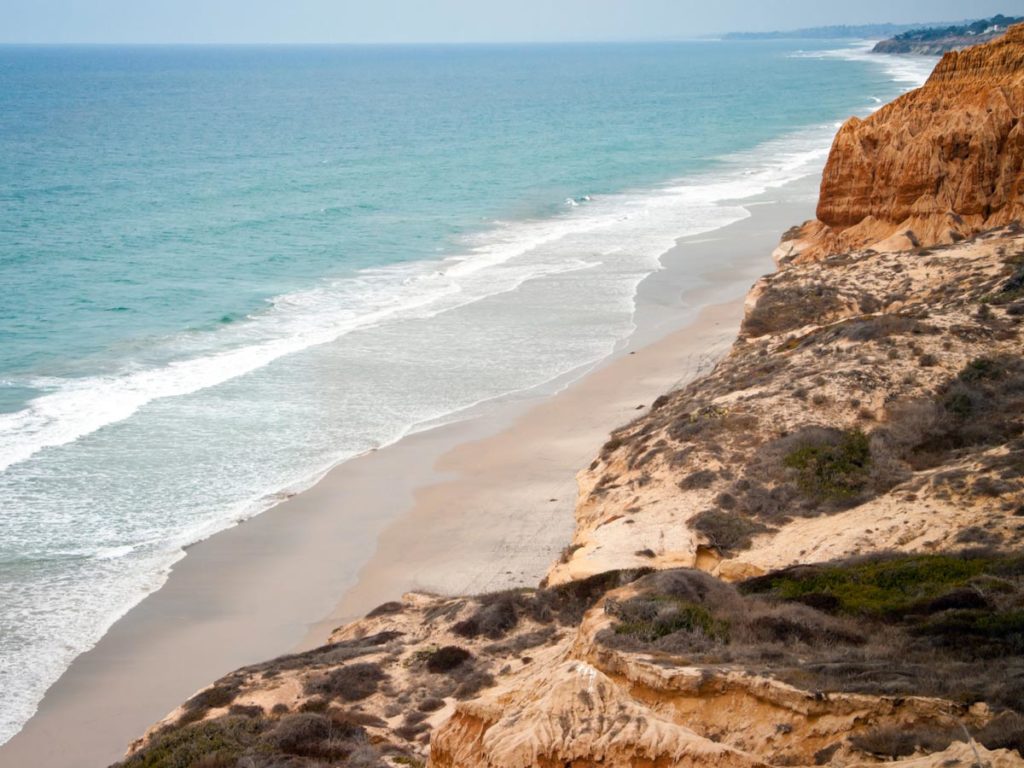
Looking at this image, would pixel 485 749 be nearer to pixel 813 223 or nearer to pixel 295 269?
pixel 813 223

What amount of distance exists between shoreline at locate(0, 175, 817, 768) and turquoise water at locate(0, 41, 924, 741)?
2.31 feet

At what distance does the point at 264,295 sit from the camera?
42469mm

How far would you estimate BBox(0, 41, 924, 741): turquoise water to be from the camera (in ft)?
74.7

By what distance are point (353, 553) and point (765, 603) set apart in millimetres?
10110

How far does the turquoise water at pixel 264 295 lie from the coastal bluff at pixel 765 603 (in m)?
6.55

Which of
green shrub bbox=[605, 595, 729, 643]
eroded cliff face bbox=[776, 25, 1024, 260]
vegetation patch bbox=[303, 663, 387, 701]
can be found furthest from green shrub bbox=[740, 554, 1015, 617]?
eroded cliff face bbox=[776, 25, 1024, 260]

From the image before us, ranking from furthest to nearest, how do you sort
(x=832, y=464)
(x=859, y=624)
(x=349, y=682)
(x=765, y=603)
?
(x=832, y=464)
(x=349, y=682)
(x=765, y=603)
(x=859, y=624)

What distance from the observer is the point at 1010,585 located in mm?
12898

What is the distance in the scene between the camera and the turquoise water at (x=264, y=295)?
74.7 feet

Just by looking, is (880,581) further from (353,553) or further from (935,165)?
(935,165)

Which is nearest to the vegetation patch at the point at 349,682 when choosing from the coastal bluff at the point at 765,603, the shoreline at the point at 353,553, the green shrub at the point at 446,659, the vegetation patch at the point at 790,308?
the coastal bluff at the point at 765,603

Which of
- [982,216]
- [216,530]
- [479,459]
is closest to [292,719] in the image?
[216,530]

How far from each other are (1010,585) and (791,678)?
4.25 meters

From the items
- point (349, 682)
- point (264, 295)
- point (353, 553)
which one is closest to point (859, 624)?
point (349, 682)
